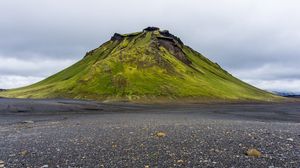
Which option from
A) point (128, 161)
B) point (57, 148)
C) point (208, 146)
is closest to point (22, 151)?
point (57, 148)

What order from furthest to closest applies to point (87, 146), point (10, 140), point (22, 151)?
1. point (10, 140)
2. point (87, 146)
3. point (22, 151)

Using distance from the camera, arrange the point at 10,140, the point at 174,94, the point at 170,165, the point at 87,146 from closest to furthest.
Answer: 1. the point at 170,165
2. the point at 87,146
3. the point at 10,140
4. the point at 174,94

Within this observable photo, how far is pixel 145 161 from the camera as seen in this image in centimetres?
2006

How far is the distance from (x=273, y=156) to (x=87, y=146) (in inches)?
579

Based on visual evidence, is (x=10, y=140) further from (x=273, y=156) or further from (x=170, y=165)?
(x=273, y=156)

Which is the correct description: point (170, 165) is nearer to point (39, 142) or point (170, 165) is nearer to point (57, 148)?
point (57, 148)

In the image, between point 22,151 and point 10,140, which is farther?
point 10,140

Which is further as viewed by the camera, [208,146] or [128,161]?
[208,146]

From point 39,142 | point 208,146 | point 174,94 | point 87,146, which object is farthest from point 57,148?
point 174,94

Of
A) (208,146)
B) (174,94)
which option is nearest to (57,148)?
(208,146)

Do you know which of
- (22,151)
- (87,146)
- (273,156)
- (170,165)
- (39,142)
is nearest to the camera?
(170,165)

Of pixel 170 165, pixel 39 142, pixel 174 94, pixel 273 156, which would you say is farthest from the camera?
pixel 174 94

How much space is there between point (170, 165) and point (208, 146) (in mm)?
6436

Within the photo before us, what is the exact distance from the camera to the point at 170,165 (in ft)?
62.4
